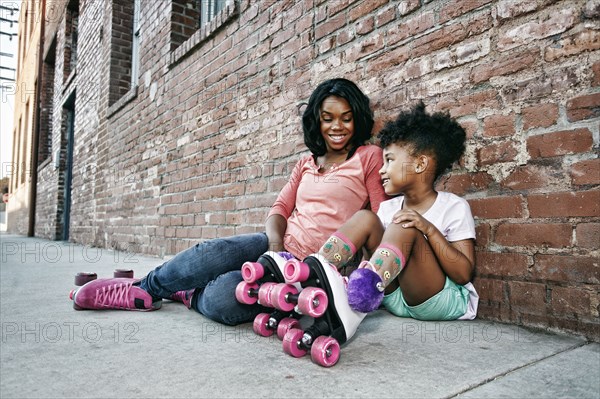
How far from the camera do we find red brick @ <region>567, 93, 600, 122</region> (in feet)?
4.60

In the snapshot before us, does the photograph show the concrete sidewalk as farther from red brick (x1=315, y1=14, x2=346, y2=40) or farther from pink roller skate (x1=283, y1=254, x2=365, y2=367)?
red brick (x1=315, y1=14, x2=346, y2=40)

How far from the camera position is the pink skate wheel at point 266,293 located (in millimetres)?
1308

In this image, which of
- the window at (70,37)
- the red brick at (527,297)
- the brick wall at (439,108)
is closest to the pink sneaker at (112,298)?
the brick wall at (439,108)

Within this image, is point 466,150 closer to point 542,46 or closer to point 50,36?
point 542,46

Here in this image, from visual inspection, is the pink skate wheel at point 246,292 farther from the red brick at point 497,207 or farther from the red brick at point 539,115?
the red brick at point 539,115

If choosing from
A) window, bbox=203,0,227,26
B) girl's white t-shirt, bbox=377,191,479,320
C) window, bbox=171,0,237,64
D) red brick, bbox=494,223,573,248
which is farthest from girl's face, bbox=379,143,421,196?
window, bbox=203,0,227,26

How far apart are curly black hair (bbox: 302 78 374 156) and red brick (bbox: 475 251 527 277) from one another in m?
0.77

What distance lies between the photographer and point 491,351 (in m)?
1.28

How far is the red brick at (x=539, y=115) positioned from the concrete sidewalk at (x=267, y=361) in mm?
731

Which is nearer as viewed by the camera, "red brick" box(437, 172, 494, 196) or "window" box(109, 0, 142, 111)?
"red brick" box(437, 172, 494, 196)

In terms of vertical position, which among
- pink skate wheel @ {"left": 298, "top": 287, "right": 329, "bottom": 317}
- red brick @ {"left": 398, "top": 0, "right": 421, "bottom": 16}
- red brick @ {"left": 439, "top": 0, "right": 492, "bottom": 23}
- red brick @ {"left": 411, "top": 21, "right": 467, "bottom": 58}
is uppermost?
red brick @ {"left": 398, "top": 0, "right": 421, "bottom": 16}

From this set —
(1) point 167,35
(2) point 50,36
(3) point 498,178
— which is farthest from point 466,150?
(2) point 50,36

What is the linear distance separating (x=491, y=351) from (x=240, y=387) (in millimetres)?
753

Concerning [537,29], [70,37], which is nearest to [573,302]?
[537,29]
